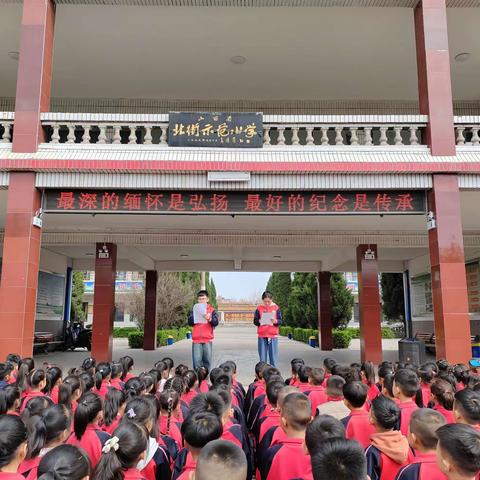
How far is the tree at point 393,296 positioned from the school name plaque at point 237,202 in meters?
16.7

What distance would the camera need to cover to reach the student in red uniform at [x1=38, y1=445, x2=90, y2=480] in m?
1.75

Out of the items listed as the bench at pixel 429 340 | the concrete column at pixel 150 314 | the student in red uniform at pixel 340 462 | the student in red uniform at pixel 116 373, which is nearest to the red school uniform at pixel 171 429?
the student in red uniform at pixel 340 462

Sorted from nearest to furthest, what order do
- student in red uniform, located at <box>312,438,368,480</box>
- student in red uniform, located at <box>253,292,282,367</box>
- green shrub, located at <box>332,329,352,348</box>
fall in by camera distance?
student in red uniform, located at <box>312,438,368,480</box> < student in red uniform, located at <box>253,292,282,367</box> < green shrub, located at <box>332,329,352,348</box>

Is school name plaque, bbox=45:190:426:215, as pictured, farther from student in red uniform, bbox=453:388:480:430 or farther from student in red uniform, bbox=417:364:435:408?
student in red uniform, bbox=453:388:480:430

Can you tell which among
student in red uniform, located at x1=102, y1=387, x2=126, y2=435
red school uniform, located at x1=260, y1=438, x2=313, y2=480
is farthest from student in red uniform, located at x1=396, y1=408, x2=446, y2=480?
student in red uniform, located at x1=102, y1=387, x2=126, y2=435

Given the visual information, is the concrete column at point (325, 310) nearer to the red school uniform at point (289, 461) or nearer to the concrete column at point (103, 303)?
the concrete column at point (103, 303)

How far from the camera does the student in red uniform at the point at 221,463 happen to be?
171cm

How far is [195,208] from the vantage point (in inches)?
285

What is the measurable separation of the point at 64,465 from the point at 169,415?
153cm

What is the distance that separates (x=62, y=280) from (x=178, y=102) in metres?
9.15

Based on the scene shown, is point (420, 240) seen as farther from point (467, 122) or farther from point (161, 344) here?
point (161, 344)

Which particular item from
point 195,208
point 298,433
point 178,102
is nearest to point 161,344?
point 178,102

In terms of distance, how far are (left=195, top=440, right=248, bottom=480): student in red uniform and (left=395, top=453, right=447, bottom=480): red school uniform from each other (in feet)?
3.02

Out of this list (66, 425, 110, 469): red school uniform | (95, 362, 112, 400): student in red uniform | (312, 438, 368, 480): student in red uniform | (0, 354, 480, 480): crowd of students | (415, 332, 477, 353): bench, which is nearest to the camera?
(312, 438, 368, 480): student in red uniform
